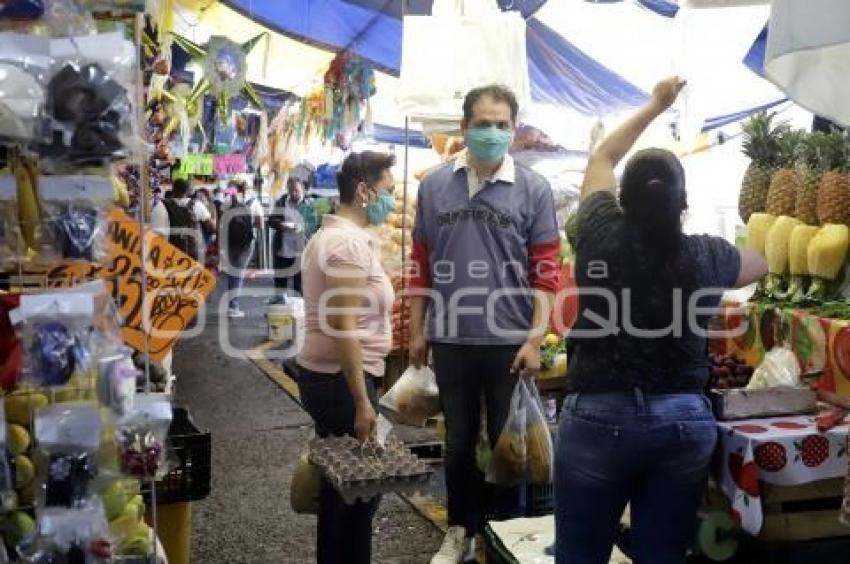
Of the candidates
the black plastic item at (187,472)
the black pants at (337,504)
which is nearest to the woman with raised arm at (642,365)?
the black pants at (337,504)

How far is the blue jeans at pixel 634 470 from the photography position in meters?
2.25

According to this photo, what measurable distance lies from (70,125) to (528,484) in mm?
2760

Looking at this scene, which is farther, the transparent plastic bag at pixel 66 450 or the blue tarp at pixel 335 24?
the blue tarp at pixel 335 24

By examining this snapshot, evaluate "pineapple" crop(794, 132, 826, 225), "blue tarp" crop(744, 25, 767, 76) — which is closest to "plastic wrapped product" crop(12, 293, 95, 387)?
"pineapple" crop(794, 132, 826, 225)

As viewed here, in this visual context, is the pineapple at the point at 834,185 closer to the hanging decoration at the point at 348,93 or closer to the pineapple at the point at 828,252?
the pineapple at the point at 828,252

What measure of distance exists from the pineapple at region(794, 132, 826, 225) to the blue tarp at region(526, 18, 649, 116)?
5119mm

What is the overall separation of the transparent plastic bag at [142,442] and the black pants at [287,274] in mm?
9841

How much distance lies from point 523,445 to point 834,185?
1483mm

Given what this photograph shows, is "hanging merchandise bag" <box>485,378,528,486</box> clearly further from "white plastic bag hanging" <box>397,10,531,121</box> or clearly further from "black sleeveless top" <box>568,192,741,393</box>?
"white plastic bag hanging" <box>397,10,531,121</box>

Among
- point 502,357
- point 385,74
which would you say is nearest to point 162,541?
point 502,357

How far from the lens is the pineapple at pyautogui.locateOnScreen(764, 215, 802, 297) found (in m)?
3.10

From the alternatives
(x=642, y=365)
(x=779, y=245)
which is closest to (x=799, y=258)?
(x=779, y=245)

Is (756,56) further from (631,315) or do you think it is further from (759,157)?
(631,315)

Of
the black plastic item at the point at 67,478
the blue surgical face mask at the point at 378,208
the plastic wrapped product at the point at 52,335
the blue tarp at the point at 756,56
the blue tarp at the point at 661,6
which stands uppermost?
the blue tarp at the point at 661,6
